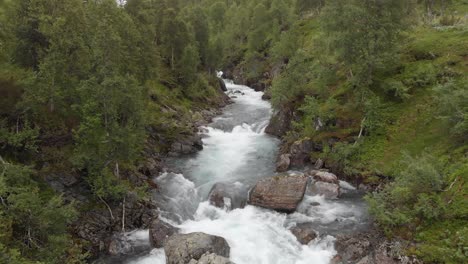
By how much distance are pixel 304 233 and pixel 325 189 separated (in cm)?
638

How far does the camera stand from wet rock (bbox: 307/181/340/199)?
97.2 ft

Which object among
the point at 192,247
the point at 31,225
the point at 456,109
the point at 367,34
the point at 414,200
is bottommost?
the point at 192,247

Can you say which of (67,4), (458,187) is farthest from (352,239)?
(67,4)

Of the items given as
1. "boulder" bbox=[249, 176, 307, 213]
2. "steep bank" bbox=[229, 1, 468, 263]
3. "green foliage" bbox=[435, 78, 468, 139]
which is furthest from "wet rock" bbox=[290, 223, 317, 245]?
"green foliage" bbox=[435, 78, 468, 139]

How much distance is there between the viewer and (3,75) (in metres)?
25.7

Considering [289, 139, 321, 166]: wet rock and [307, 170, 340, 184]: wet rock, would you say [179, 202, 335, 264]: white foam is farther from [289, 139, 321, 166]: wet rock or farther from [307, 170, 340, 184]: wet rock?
[289, 139, 321, 166]: wet rock

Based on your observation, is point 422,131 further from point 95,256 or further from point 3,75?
point 3,75

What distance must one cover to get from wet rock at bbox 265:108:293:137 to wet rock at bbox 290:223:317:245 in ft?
69.3

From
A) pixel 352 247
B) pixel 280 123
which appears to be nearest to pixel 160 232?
pixel 352 247

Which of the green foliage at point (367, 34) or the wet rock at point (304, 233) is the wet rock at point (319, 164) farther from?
the wet rock at point (304, 233)

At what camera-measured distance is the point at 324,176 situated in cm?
3142

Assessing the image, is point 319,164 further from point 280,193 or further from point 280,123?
point 280,123

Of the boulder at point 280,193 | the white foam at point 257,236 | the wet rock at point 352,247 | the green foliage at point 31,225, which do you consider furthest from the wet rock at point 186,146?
the wet rock at point 352,247

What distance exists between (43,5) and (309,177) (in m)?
24.7
